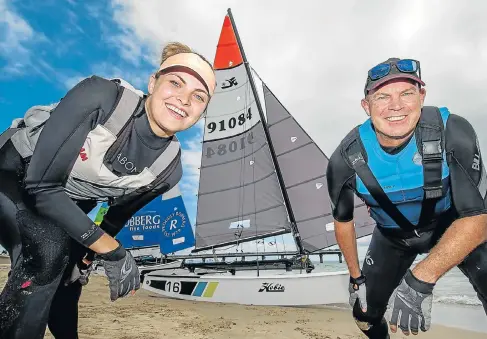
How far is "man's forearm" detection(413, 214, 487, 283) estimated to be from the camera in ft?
6.20

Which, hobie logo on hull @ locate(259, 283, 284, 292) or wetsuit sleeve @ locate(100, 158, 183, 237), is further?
hobie logo on hull @ locate(259, 283, 284, 292)

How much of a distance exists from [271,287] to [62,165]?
301 inches

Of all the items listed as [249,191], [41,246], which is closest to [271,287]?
[249,191]

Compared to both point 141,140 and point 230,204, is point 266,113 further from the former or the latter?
point 141,140

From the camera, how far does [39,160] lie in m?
1.68

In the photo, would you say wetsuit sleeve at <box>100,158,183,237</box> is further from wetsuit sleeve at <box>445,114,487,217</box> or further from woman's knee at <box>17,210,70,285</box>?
wetsuit sleeve at <box>445,114,487,217</box>

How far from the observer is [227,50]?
48.6ft

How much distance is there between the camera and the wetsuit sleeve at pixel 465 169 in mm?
1993

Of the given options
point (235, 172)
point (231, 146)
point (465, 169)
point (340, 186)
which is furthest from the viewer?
point (231, 146)

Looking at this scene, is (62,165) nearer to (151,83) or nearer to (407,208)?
(151,83)

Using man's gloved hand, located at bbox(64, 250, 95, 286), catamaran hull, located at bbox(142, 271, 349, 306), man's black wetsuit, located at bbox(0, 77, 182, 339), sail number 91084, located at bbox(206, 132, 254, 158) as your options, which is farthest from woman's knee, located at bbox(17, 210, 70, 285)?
sail number 91084, located at bbox(206, 132, 254, 158)

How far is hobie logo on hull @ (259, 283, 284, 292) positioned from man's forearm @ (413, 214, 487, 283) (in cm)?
693

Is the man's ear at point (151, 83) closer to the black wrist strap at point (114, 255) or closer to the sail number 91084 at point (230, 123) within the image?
the black wrist strap at point (114, 255)

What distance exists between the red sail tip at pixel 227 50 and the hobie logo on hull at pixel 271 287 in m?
9.40
